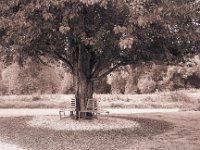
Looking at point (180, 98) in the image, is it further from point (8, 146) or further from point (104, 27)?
point (8, 146)

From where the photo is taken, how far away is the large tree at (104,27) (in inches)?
607

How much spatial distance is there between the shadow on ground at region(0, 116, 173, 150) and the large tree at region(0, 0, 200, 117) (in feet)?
9.30

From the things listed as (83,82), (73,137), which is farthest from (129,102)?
(73,137)

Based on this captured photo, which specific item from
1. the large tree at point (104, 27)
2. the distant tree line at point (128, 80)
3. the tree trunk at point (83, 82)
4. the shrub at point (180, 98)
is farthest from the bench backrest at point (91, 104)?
the distant tree line at point (128, 80)

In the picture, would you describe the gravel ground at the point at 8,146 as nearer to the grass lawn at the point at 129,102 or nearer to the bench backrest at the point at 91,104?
the bench backrest at the point at 91,104

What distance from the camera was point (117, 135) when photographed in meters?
16.5

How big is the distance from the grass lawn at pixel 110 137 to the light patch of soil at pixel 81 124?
502 mm

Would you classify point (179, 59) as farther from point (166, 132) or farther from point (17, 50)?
point (17, 50)

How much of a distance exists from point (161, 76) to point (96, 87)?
913 centimetres

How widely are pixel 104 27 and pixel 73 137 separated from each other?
159 inches

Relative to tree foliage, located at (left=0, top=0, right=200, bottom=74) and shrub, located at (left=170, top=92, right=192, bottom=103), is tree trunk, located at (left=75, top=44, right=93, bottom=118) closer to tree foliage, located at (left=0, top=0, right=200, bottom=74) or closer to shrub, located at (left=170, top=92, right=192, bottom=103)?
tree foliage, located at (left=0, top=0, right=200, bottom=74)

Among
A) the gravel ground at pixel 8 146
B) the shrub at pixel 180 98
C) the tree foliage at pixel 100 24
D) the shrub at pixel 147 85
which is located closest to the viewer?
the gravel ground at pixel 8 146

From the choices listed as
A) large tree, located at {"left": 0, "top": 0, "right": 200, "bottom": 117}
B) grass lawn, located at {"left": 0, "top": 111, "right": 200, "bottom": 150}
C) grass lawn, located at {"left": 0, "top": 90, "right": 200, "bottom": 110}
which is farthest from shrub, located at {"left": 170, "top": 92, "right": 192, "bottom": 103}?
large tree, located at {"left": 0, "top": 0, "right": 200, "bottom": 117}

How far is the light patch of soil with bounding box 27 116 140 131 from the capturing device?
60.6 feet
